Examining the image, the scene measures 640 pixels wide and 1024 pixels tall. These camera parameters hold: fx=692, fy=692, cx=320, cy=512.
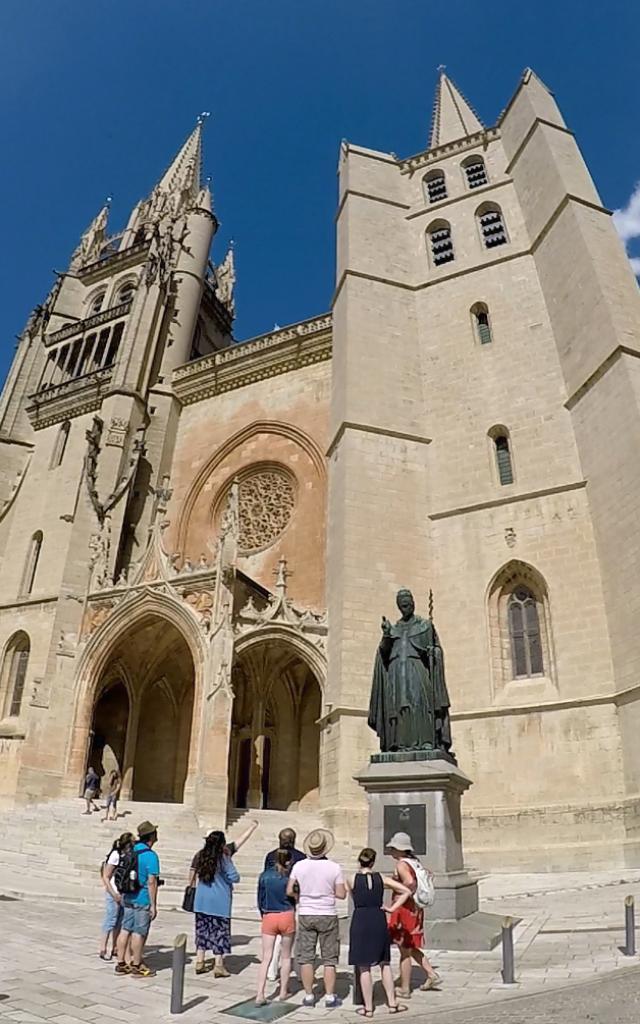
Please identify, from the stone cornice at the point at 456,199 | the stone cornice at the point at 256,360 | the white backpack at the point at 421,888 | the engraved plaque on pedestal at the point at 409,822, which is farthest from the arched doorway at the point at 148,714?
the stone cornice at the point at 456,199

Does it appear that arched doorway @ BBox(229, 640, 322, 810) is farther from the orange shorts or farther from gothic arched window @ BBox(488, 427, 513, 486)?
the orange shorts

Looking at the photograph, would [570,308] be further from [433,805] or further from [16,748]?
[16,748]

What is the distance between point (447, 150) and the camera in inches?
900

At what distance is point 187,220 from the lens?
29.9m

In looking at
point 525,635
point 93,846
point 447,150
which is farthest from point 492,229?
point 93,846

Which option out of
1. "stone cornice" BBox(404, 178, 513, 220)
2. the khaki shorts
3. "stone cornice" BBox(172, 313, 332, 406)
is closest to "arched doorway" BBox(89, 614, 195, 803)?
"stone cornice" BBox(172, 313, 332, 406)

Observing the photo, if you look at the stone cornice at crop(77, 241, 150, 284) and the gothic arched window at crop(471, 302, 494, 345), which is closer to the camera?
the gothic arched window at crop(471, 302, 494, 345)

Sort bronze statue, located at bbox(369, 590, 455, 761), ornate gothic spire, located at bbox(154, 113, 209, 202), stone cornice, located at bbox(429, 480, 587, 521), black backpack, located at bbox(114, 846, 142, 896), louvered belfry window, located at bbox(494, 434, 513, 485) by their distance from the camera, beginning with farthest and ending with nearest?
ornate gothic spire, located at bbox(154, 113, 209, 202), louvered belfry window, located at bbox(494, 434, 513, 485), stone cornice, located at bbox(429, 480, 587, 521), bronze statue, located at bbox(369, 590, 455, 761), black backpack, located at bbox(114, 846, 142, 896)

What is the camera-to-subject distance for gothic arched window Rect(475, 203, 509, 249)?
19734 mm

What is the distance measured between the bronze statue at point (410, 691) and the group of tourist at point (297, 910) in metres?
2.02

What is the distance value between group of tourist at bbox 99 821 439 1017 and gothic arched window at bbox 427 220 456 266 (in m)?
18.3

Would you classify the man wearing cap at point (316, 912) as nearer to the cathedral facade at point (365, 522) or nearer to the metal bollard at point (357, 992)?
the metal bollard at point (357, 992)

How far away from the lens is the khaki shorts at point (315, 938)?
437 centimetres

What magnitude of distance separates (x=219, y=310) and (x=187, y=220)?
394 centimetres
